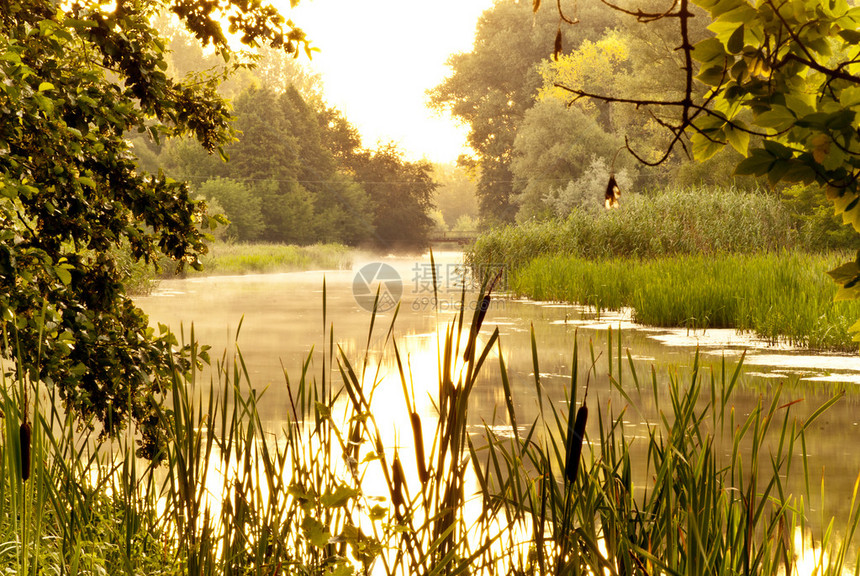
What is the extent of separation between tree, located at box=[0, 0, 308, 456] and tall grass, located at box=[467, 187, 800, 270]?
11117mm

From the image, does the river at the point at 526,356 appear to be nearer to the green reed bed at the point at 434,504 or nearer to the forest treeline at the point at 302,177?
the green reed bed at the point at 434,504

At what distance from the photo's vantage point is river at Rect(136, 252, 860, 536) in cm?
468

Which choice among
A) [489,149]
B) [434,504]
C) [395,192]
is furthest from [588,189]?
[434,504]

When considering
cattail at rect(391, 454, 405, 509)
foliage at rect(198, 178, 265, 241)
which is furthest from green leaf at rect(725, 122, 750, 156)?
foliage at rect(198, 178, 265, 241)

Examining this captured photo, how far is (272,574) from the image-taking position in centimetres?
196

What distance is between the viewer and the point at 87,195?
3088mm

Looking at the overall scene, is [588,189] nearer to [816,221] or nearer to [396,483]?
[816,221]

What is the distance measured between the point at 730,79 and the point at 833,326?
6541 mm

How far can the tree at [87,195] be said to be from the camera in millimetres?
2611

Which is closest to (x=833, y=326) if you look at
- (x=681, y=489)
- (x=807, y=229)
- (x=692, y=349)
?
(x=692, y=349)

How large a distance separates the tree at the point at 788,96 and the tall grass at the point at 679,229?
12.3m

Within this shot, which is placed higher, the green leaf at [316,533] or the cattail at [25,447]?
the cattail at [25,447]

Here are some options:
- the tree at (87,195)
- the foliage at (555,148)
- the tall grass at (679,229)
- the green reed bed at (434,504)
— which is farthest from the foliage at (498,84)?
the green reed bed at (434,504)

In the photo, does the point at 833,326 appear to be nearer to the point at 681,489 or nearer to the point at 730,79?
the point at 681,489
